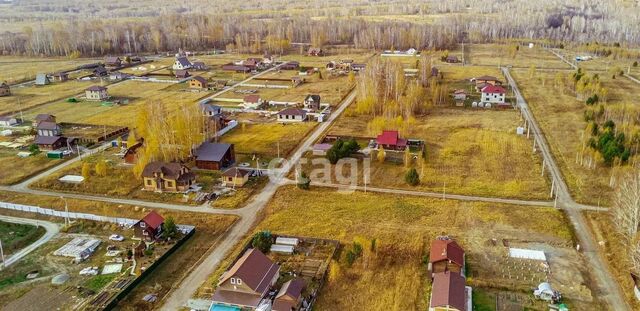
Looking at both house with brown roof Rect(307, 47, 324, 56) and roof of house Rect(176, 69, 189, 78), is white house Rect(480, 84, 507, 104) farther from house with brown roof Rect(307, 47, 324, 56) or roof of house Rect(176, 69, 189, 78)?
house with brown roof Rect(307, 47, 324, 56)

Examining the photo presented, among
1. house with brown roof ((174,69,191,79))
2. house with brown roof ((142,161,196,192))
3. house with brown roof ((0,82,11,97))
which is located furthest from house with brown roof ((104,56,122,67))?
house with brown roof ((142,161,196,192))

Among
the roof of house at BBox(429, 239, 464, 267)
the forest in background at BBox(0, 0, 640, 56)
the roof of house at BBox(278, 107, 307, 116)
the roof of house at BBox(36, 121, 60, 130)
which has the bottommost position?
the roof of house at BBox(429, 239, 464, 267)

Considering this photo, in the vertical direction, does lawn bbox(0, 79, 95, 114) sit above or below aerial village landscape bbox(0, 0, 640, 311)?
above

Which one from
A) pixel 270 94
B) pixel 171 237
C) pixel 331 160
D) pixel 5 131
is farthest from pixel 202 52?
pixel 171 237

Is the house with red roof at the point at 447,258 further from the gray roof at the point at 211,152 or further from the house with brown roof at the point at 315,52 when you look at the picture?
the house with brown roof at the point at 315,52

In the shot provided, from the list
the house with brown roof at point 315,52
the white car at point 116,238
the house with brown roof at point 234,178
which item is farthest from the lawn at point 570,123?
the house with brown roof at point 315,52

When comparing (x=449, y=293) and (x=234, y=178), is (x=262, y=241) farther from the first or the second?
(x=449, y=293)
